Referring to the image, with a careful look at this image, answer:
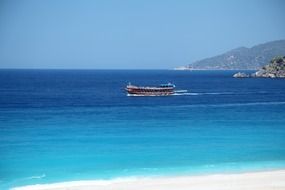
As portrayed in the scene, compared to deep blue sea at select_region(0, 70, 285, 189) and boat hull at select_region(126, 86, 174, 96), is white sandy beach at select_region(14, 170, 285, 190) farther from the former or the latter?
boat hull at select_region(126, 86, 174, 96)

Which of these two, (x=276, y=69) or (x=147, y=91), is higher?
(x=147, y=91)

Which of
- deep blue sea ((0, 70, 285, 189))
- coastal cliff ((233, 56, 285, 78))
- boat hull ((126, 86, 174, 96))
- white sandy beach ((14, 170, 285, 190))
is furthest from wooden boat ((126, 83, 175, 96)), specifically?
coastal cliff ((233, 56, 285, 78))

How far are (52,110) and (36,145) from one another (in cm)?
2030

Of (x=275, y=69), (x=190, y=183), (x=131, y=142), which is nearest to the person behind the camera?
(x=190, y=183)

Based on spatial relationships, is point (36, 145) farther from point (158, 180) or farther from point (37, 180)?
point (158, 180)

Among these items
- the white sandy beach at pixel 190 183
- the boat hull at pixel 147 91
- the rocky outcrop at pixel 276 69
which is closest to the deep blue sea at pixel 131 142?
the white sandy beach at pixel 190 183

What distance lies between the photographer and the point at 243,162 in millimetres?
23391

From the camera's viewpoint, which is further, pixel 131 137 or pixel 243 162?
pixel 131 137

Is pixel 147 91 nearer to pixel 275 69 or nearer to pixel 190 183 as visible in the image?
pixel 190 183

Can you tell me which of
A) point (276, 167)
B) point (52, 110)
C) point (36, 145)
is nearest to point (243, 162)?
point (276, 167)

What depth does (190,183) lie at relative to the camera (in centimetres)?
1848

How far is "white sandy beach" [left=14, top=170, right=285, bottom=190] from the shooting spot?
58.1ft

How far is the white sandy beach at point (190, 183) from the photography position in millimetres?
17719

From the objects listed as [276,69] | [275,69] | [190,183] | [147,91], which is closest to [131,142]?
[190,183]
